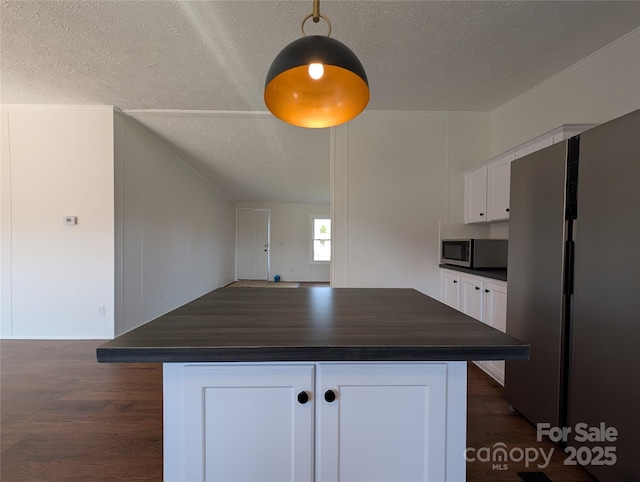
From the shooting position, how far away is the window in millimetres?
7402

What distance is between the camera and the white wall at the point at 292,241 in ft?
24.1

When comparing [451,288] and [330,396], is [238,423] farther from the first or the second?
[451,288]

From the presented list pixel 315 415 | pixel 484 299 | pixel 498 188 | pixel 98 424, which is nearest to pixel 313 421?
pixel 315 415

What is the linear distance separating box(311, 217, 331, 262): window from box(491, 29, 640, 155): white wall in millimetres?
5031

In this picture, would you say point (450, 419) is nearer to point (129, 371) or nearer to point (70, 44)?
point (129, 371)

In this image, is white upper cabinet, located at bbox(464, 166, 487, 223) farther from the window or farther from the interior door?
the interior door

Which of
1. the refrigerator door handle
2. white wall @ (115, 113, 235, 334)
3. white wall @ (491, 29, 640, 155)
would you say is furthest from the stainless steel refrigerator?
white wall @ (115, 113, 235, 334)

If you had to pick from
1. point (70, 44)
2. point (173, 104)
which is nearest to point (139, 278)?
point (173, 104)

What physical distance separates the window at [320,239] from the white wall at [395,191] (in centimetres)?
434

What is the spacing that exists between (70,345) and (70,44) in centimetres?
280

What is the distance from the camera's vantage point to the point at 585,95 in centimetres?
210

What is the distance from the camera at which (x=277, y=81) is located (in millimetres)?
1140

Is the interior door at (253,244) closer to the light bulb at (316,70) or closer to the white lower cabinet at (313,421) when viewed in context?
the light bulb at (316,70)

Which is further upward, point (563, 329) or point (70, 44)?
point (70, 44)
